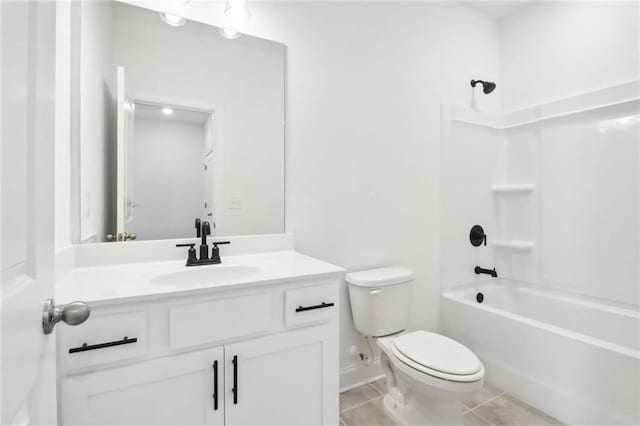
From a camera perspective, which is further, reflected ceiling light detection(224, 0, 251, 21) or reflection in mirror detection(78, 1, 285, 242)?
reflected ceiling light detection(224, 0, 251, 21)

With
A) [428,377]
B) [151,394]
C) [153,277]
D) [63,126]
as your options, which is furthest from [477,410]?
[63,126]

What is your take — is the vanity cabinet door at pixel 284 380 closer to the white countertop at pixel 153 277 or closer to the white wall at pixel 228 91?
the white countertop at pixel 153 277

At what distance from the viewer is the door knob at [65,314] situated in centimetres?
52

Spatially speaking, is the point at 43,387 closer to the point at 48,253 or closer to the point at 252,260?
the point at 48,253

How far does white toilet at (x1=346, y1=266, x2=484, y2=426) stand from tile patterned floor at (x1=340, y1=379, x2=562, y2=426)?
10 cm

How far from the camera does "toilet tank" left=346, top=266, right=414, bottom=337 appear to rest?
1.73 m

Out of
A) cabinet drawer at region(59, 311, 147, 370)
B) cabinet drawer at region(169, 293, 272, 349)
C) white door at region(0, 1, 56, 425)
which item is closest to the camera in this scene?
white door at region(0, 1, 56, 425)

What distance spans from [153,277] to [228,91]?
3.19 feet

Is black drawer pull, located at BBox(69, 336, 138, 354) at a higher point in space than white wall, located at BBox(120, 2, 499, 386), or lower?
lower

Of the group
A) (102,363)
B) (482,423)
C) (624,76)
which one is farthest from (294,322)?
(624,76)

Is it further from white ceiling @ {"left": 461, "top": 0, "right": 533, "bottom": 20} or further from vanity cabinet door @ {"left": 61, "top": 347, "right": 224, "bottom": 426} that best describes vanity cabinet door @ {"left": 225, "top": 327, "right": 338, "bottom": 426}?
white ceiling @ {"left": 461, "top": 0, "right": 533, "bottom": 20}

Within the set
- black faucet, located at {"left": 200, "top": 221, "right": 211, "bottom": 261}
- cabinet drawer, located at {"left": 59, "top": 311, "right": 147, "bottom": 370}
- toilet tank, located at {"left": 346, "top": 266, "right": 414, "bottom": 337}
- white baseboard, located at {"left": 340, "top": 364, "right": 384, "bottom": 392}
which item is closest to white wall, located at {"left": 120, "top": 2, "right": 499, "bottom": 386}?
white baseboard, located at {"left": 340, "top": 364, "right": 384, "bottom": 392}

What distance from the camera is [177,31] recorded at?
1.46 meters

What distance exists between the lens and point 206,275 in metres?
1.34
